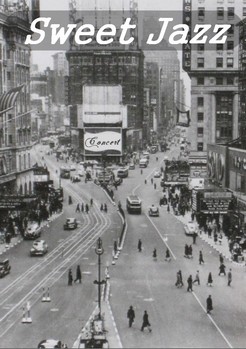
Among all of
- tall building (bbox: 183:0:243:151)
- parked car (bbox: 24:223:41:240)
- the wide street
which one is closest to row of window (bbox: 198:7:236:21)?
tall building (bbox: 183:0:243:151)

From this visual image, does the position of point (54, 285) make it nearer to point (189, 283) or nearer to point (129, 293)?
point (129, 293)

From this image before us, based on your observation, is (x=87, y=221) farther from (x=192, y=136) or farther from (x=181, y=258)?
(x=192, y=136)

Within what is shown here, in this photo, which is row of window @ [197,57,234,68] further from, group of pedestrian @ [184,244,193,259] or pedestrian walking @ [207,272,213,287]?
pedestrian walking @ [207,272,213,287]

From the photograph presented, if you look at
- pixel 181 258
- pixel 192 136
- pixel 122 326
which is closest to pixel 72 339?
pixel 122 326

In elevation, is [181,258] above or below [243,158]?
below

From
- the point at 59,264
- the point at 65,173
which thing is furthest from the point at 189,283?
the point at 65,173

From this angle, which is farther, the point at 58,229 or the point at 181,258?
→ the point at 58,229

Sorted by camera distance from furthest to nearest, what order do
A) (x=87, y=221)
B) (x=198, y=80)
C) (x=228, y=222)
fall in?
(x=198, y=80), (x=87, y=221), (x=228, y=222)
